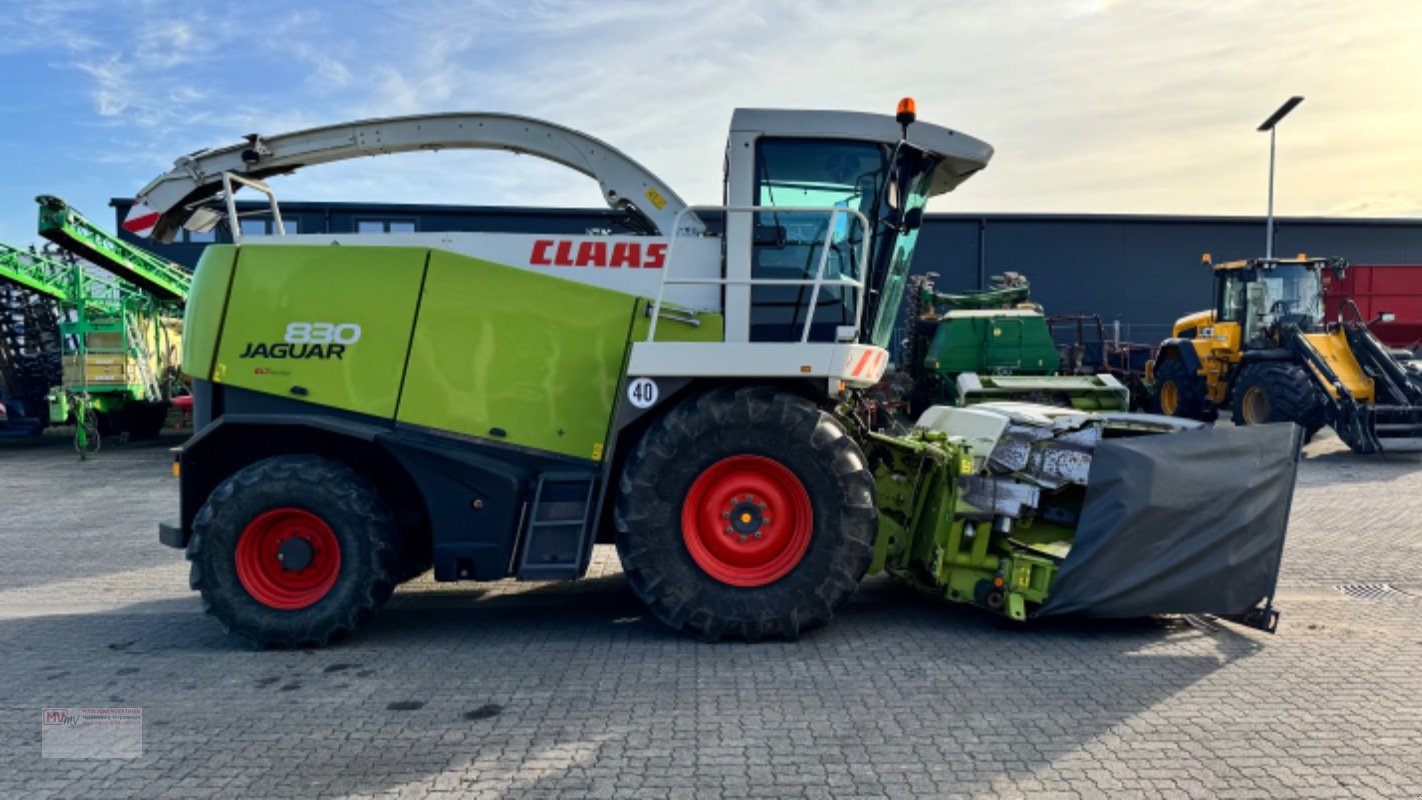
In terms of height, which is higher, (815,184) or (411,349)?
(815,184)

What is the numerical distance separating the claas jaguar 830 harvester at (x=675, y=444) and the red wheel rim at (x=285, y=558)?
0.04 ft

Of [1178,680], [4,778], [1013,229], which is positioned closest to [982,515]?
[1178,680]

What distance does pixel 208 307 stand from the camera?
506cm

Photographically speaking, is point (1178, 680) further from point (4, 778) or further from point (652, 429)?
point (4, 778)

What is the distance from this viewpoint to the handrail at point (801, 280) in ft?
15.7

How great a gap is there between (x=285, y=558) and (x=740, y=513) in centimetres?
249

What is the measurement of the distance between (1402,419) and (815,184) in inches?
445

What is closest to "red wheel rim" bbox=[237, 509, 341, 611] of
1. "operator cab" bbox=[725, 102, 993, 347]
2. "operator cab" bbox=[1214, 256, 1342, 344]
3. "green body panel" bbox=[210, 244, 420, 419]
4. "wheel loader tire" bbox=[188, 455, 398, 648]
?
"wheel loader tire" bbox=[188, 455, 398, 648]

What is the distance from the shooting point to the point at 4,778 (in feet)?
11.1

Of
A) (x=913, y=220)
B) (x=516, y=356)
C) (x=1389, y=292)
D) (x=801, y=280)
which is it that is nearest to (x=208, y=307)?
(x=516, y=356)

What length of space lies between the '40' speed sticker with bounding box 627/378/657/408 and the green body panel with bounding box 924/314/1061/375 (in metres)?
10.5

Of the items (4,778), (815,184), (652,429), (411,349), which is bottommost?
(4,778)

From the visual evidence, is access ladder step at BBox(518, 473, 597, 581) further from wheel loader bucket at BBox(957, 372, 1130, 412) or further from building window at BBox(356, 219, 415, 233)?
building window at BBox(356, 219, 415, 233)

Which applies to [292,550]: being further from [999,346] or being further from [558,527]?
[999,346]
